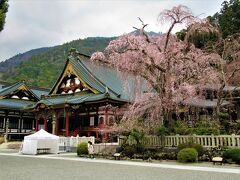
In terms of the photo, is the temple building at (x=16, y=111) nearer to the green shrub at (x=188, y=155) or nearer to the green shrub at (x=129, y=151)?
the green shrub at (x=129, y=151)

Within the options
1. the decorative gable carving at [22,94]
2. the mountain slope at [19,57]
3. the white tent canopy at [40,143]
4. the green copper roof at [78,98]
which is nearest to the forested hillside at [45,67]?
the decorative gable carving at [22,94]

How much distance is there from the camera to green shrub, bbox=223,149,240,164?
14.2 meters

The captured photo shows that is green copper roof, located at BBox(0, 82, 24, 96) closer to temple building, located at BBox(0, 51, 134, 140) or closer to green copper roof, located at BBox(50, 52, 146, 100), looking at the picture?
temple building, located at BBox(0, 51, 134, 140)

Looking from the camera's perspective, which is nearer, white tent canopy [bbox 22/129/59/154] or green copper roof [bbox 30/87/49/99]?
white tent canopy [bbox 22/129/59/154]

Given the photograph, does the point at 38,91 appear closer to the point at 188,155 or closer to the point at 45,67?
the point at 45,67

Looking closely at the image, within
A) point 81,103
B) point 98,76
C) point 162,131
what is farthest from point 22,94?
point 162,131

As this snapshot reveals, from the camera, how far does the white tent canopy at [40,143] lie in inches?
862

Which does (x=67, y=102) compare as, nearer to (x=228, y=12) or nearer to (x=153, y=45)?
(x=153, y=45)

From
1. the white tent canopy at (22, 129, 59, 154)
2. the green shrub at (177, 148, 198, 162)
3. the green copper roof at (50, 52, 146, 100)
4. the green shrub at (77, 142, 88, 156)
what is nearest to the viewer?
the green shrub at (177, 148, 198, 162)

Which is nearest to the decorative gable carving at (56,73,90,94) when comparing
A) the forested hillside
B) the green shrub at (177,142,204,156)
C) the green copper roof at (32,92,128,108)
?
the green copper roof at (32,92,128,108)

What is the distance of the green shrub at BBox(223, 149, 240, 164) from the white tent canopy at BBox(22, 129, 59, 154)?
1279cm

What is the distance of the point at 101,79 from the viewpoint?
3200 cm

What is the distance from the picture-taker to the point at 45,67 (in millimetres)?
76625

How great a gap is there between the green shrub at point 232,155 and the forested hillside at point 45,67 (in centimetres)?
5686
